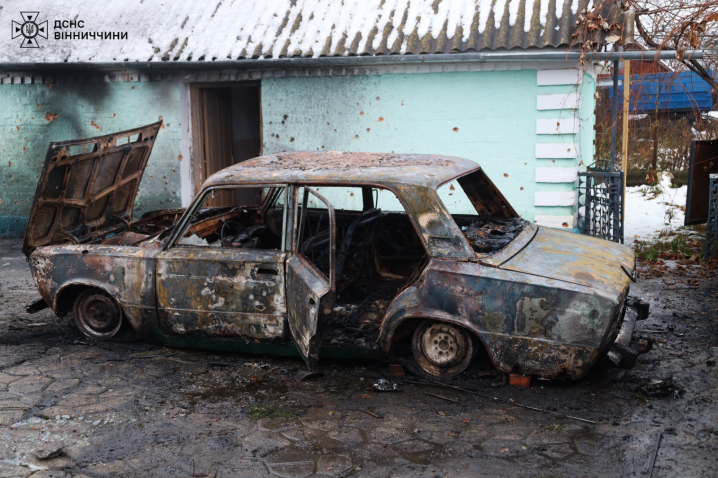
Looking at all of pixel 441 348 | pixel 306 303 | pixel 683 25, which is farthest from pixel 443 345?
pixel 683 25

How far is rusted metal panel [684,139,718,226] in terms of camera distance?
8.56m

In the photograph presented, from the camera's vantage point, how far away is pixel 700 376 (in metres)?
4.63

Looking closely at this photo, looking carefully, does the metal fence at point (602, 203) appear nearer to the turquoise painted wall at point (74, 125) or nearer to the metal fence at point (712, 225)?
the metal fence at point (712, 225)

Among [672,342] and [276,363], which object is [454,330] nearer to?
[276,363]

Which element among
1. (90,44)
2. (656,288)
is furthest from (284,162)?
(90,44)

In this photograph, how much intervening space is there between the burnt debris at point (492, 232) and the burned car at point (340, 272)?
2 centimetres

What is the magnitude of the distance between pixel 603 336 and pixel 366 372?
5.35 ft

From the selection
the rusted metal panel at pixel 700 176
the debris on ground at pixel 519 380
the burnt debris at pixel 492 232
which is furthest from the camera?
the rusted metal panel at pixel 700 176

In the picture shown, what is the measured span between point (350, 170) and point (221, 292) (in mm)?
1243

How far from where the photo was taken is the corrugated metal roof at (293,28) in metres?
8.67

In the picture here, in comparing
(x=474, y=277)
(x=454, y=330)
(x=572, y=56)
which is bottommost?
(x=454, y=330)

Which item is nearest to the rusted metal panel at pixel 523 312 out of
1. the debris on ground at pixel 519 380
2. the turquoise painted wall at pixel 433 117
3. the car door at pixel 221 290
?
the debris on ground at pixel 519 380

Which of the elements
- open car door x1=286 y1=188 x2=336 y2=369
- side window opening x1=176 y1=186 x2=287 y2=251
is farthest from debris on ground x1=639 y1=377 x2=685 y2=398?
side window opening x1=176 y1=186 x2=287 y2=251

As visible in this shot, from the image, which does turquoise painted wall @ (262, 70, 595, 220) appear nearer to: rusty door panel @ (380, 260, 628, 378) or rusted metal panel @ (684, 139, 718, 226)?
rusted metal panel @ (684, 139, 718, 226)
